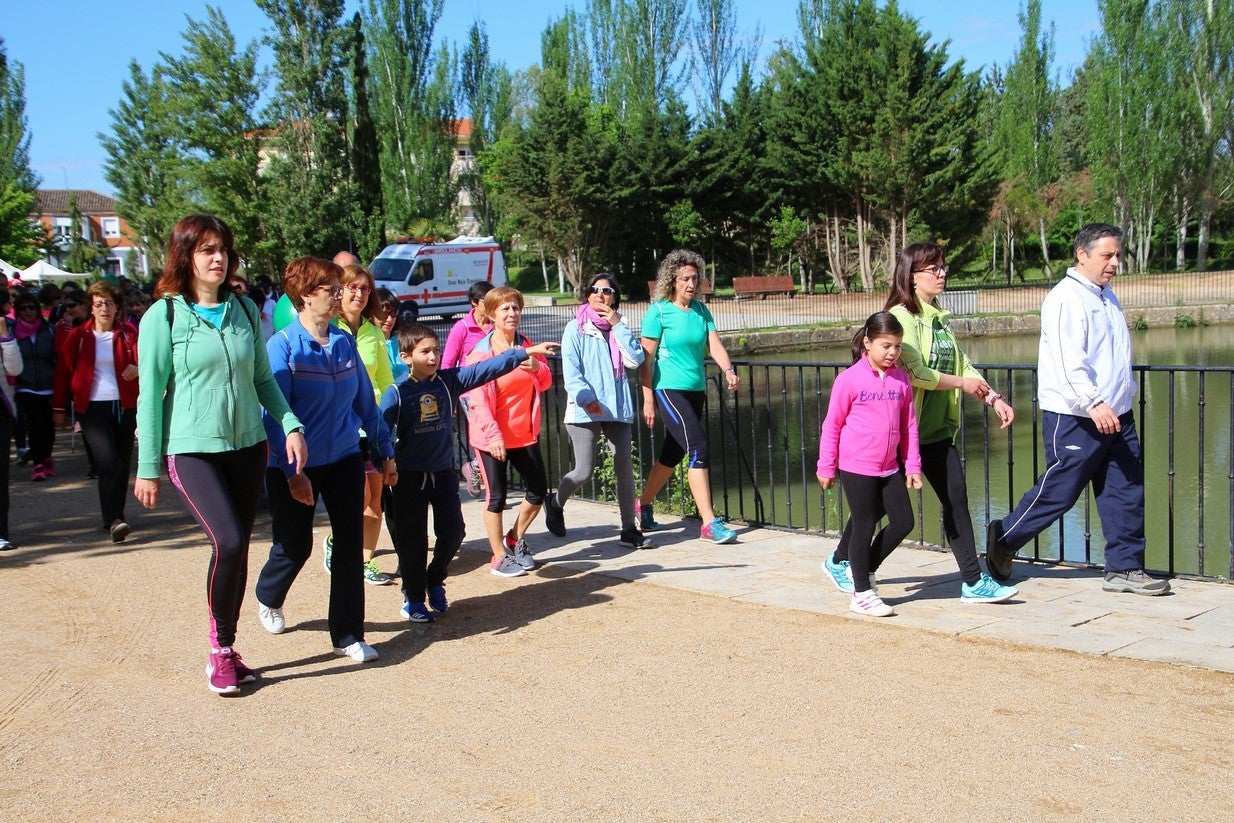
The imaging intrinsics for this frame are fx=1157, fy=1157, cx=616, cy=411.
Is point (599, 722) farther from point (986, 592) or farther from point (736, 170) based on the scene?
point (736, 170)

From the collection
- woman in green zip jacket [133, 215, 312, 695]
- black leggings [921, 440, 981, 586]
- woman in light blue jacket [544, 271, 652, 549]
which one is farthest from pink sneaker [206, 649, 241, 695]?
black leggings [921, 440, 981, 586]

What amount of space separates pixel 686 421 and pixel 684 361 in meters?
0.40

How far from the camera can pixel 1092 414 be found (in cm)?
567

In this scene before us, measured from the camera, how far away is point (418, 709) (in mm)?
4527

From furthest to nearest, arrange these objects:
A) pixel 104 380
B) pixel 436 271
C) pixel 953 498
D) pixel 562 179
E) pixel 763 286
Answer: pixel 562 179
pixel 763 286
pixel 436 271
pixel 104 380
pixel 953 498

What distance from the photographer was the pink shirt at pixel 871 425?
5.55 meters

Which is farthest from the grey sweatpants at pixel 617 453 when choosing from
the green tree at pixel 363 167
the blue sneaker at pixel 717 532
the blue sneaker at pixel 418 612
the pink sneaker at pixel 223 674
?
the green tree at pixel 363 167

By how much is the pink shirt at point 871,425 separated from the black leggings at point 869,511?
0.19 ft

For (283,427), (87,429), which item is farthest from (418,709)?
(87,429)

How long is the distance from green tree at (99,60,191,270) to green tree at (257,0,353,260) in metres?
5.35

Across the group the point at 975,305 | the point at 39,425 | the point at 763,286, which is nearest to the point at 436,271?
the point at 763,286

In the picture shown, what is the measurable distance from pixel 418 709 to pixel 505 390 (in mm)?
2535

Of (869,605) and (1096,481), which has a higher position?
(1096,481)

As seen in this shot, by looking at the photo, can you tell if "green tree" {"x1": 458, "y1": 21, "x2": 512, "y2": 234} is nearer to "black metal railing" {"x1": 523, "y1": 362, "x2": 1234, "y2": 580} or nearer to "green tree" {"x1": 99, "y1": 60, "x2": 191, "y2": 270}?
"green tree" {"x1": 99, "y1": 60, "x2": 191, "y2": 270}
